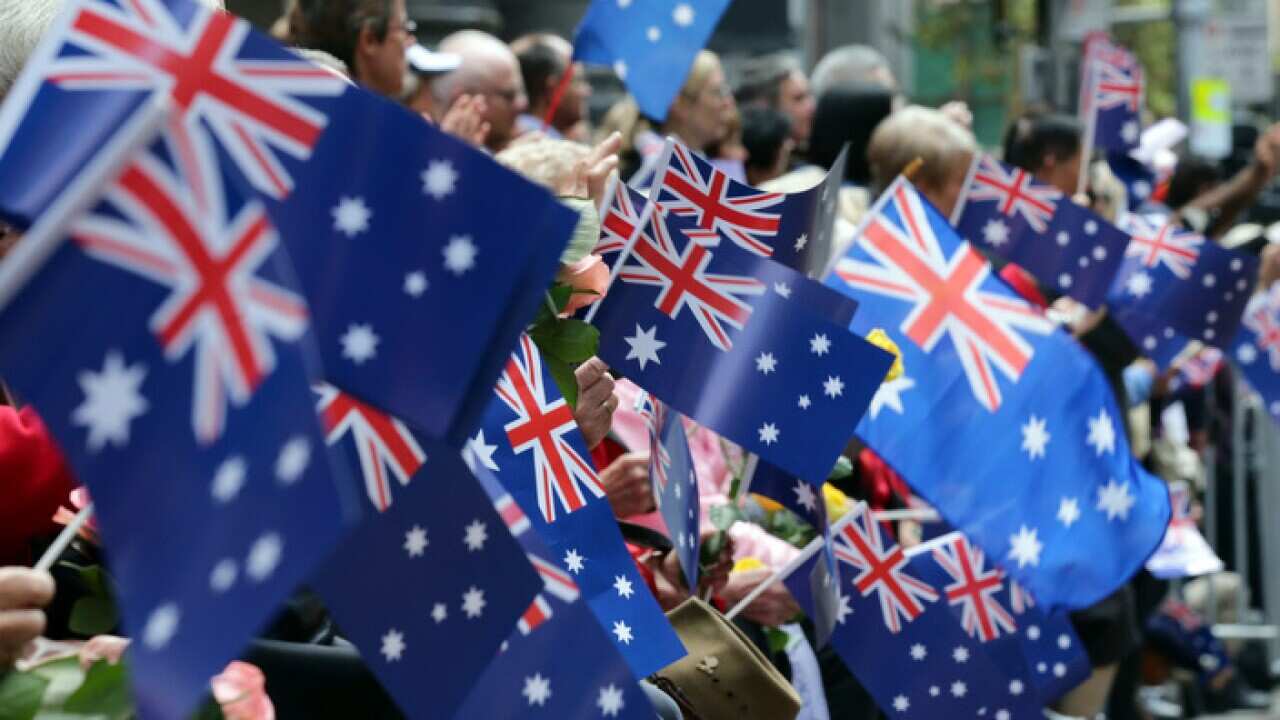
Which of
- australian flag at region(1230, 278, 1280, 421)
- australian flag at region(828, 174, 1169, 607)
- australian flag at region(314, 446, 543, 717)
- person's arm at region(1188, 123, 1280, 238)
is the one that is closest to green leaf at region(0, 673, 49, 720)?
australian flag at region(314, 446, 543, 717)

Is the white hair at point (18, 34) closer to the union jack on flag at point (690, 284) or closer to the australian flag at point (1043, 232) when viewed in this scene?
the union jack on flag at point (690, 284)

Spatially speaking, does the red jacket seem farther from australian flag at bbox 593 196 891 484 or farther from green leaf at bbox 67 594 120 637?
australian flag at bbox 593 196 891 484

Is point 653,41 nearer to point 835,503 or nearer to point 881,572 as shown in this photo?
point 835,503

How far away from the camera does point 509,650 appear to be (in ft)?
9.17

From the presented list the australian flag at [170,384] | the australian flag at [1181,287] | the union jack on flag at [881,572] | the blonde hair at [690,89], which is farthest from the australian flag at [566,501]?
the blonde hair at [690,89]

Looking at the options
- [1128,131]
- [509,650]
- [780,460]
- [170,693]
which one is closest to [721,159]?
[1128,131]

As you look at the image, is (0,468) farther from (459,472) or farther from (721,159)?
(721,159)

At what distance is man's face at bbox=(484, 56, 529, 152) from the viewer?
260 inches

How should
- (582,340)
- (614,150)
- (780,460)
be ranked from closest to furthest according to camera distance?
(582,340) → (780,460) → (614,150)

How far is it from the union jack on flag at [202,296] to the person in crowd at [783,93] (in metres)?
6.99

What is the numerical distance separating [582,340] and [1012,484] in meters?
2.10

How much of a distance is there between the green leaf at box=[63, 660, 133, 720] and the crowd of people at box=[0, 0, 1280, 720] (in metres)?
0.09

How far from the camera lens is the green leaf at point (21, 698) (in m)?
2.33

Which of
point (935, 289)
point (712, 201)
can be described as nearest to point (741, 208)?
point (712, 201)
